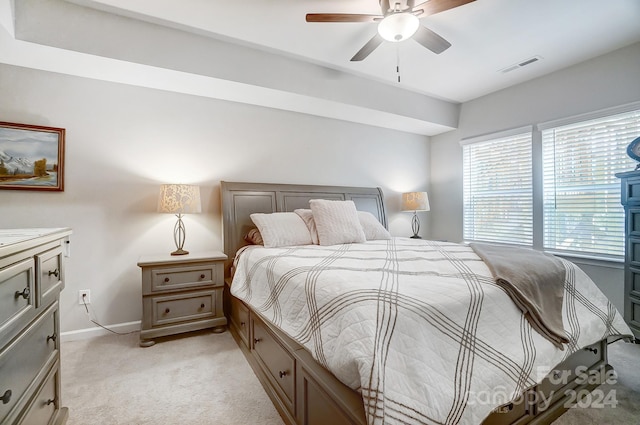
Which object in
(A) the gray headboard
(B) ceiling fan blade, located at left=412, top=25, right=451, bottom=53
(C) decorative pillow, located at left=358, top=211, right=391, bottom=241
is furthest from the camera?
(C) decorative pillow, located at left=358, top=211, right=391, bottom=241

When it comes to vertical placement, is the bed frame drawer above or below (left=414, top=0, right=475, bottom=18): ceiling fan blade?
below

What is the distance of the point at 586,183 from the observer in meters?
2.96

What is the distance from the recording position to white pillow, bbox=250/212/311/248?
2.59 metres

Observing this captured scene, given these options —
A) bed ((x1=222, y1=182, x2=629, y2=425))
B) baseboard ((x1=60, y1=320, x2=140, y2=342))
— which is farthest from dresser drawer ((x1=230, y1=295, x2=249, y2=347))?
baseboard ((x1=60, y1=320, x2=140, y2=342))

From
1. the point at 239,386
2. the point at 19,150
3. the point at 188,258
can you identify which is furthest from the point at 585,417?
the point at 19,150

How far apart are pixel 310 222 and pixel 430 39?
187 centimetres

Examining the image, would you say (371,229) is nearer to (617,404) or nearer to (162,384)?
(617,404)

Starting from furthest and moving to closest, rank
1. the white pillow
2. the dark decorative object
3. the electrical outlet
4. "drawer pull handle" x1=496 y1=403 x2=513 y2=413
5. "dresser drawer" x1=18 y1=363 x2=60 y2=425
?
1. the white pillow
2. the electrical outlet
3. the dark decorative object
4. "drawer pull handle" x1=496 y1=403 x2=513 y2=413
5. "dresser drawer" x1=18 y1=363 x2=60 y2=425

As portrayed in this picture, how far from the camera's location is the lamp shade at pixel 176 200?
252 cm

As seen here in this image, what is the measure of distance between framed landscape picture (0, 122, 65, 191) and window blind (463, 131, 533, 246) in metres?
4.78

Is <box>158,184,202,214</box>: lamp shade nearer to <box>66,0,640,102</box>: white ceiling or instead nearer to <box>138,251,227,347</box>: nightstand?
<box>138,251,227,347</box>: nightstand

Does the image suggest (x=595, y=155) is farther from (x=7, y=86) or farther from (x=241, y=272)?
(x=7, y=86)

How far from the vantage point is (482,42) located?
2.65m

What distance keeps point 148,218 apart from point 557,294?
326 cm
